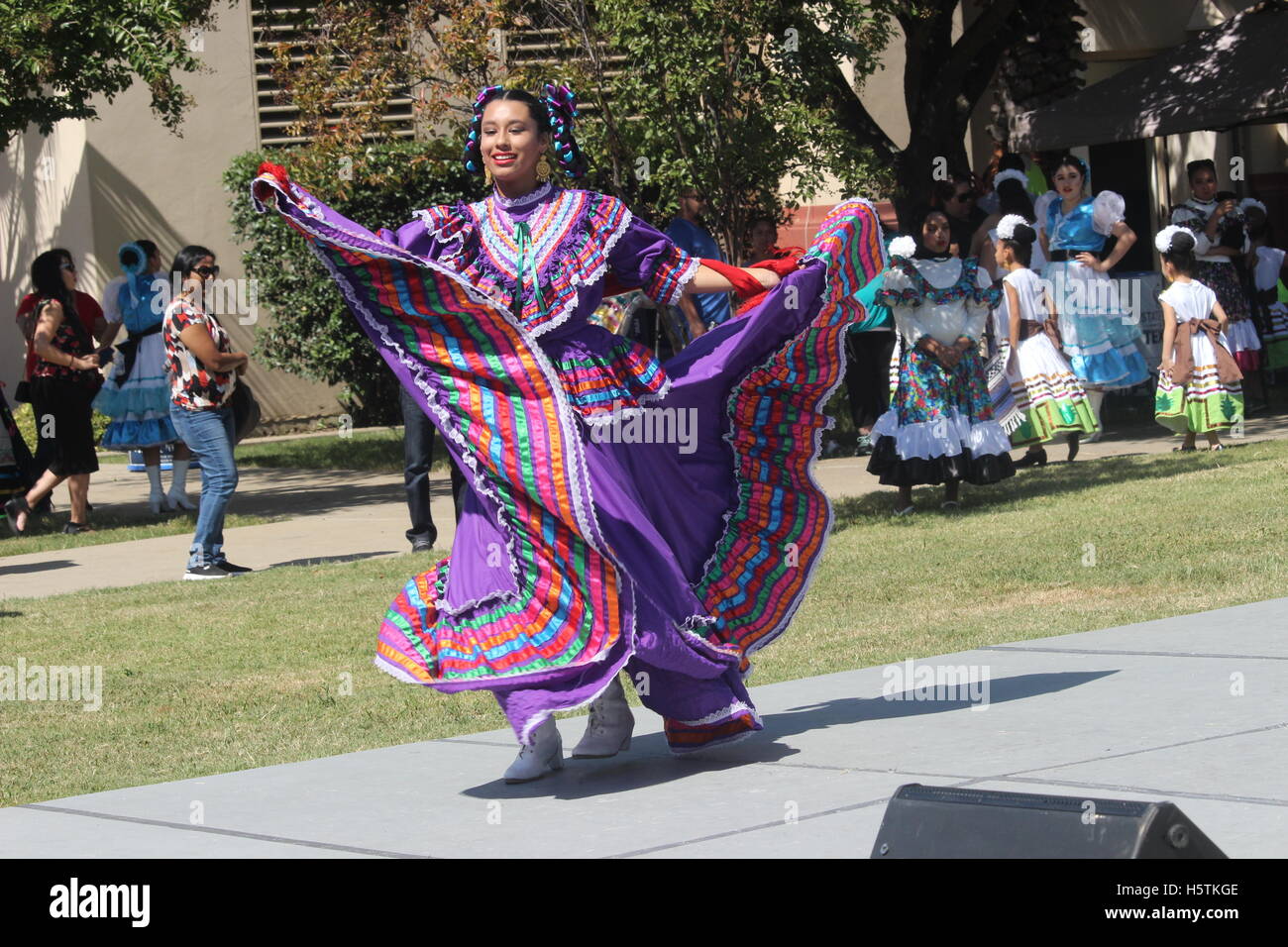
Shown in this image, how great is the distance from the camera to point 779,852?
4441 mm

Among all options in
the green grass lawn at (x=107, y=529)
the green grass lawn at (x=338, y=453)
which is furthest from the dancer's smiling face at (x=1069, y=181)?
the green grass lawn at (x=107, y=529)

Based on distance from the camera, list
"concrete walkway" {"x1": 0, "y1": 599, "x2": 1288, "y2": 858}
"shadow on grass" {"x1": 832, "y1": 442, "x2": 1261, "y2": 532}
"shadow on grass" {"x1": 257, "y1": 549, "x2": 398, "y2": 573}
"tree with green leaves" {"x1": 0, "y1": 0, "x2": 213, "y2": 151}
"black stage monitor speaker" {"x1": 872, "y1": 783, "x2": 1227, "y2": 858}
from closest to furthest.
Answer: "black stage monitor speaker" {"x1": 872, "y1": 783, "x2": 1227, "y2": 858} < "concrete walkway" {"x1": 0, "y1": 599, "x2": 1288, "y2": 858} < "shadow on grass" {"x1": 257, "y1": 549, "x2": 398, "y2": 573} < "shadow on grass" {"x1": 832, "y1": 442, "x2": 1261, "y2": 532} < "tree with green leaves" {"x1": 0, "y1": 0, "x2": 213, "y2": 151}

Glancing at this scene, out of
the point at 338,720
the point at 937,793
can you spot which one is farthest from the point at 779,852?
the point at 338,720

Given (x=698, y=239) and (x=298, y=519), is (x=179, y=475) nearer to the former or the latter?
(x=298, y=519)

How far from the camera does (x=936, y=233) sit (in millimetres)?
11625

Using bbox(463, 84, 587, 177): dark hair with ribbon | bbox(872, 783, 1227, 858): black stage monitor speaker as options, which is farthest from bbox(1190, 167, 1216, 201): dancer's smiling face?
bbox(872, 783, 1227, 858): black stage monitor speaker

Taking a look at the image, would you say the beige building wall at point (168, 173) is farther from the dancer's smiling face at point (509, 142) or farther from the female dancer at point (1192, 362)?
the dancer's smiling face at point (509, 142)

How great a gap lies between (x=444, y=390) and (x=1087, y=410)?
8795 mm

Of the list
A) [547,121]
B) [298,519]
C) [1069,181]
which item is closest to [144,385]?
[298,519]

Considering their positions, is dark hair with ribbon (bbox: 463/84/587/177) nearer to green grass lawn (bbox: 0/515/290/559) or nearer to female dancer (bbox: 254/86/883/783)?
female dancer (bbox: 254/86/883/783)

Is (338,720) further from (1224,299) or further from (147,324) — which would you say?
(1224,299)

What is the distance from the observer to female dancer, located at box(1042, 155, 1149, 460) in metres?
14.6

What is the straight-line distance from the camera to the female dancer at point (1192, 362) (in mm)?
13430

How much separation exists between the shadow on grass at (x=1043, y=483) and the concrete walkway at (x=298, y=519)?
0.41 meters
